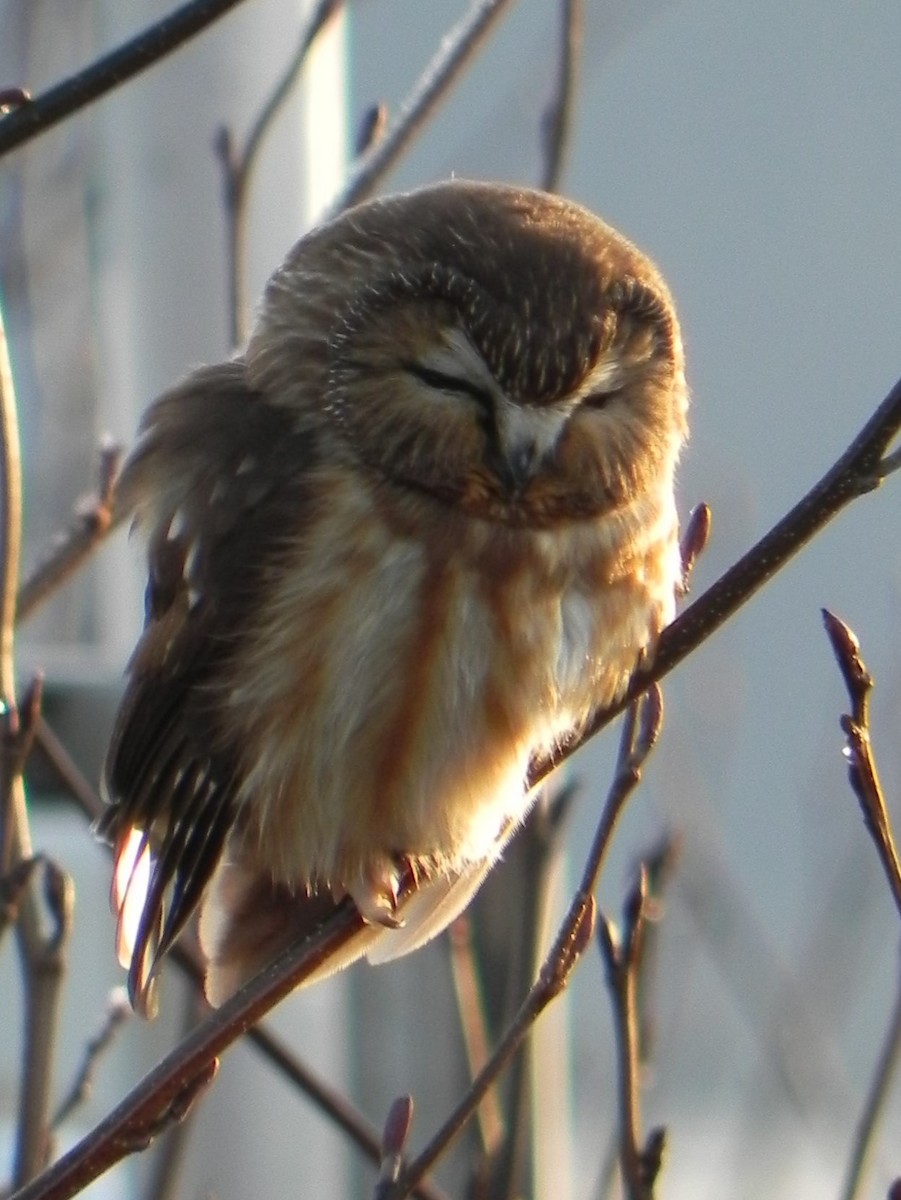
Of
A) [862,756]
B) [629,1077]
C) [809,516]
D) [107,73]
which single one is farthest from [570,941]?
[107,73]

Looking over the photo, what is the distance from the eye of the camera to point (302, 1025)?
517cm

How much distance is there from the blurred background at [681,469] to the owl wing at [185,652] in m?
0.44

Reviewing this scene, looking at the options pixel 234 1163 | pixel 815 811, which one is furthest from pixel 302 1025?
pixel 815 811

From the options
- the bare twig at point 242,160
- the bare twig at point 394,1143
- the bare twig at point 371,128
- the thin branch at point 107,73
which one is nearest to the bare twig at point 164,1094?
the bare twig at point 394,1143

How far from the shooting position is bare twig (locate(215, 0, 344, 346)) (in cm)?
336

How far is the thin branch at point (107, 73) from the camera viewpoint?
2057 millimetres

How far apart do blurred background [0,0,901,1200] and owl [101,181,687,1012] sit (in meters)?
0.36

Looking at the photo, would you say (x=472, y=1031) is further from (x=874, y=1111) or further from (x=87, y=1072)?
(x=874, y=1111)

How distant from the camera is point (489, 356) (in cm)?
320

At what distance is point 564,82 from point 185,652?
1.09 metres

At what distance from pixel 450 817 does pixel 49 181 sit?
2.24 meters

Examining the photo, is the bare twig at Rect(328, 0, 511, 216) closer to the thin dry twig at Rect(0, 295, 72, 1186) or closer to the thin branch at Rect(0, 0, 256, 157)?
the thin dry twig at Rect(0, 295, 72, 1186)

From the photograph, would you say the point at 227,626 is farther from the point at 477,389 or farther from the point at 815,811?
the point at 815,811

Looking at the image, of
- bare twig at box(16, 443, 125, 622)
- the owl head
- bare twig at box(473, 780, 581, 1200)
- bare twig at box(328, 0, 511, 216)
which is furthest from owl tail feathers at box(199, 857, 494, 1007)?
bare twig at box(328, 0, 511, 216)
